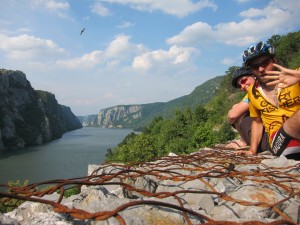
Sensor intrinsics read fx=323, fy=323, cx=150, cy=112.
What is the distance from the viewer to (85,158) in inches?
3644

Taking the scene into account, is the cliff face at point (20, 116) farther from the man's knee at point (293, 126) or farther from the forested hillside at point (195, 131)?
the man's knee at point (293, 126)

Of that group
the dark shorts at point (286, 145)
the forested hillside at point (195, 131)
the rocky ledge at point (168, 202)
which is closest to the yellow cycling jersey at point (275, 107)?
the dark shorts at point (286, 145)

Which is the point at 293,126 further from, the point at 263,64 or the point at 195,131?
the point at 195,131

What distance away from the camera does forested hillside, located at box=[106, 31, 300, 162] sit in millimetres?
56219

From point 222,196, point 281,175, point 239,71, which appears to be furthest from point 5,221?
point 239,71

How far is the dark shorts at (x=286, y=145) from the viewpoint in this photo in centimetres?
492

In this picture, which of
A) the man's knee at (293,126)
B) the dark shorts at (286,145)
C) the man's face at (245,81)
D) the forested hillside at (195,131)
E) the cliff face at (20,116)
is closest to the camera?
the man's knee at (293,126)

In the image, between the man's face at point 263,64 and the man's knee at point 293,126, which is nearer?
the man's knee at point 293,126

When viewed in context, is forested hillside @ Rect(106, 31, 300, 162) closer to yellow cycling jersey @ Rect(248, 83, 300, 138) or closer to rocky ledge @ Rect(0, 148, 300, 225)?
yellow cycling jersey @ Rect(248, 83, 300, 138)

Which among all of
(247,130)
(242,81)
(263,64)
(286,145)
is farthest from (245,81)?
(286,145)

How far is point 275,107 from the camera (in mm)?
5340

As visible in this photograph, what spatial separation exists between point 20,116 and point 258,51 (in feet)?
467

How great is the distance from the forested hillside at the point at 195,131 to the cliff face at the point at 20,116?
56.9 meters

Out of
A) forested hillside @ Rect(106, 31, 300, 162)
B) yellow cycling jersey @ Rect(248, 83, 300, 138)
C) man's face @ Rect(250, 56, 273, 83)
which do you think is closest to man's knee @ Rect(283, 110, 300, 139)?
yellow cycling jersey @ Rect(248, 83, 300, 138)
